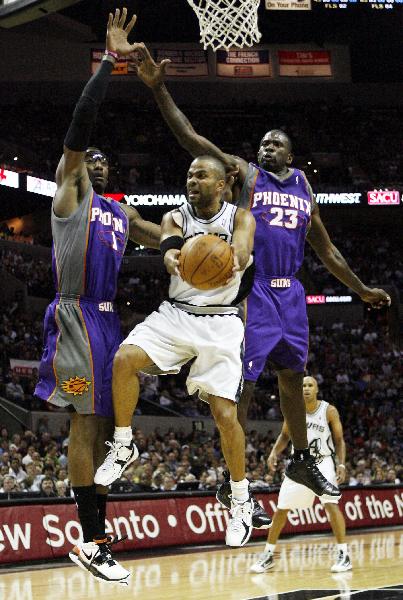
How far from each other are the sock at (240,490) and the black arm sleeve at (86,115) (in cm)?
230

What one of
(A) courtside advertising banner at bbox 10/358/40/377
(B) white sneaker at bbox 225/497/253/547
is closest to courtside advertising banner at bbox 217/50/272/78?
(A) courtside advertising banner at bbox 10/358/40/377

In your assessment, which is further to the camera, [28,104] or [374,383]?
[28,104]

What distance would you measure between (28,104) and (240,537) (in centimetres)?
2808

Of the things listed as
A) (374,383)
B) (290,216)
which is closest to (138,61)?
(290,216)

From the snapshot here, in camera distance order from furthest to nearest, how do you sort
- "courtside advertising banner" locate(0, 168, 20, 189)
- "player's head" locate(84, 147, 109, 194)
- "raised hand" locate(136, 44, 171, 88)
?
"courtside advertising banner" locate(0, 168, 20, 189) < "player's head" locate(84, 147, 109, 194) < "raised hand" locate(136, 44, 171, 88)

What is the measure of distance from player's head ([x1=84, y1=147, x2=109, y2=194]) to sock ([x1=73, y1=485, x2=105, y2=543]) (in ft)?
6.68

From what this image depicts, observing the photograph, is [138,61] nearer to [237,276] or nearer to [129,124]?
[237,276]

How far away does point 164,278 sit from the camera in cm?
3036

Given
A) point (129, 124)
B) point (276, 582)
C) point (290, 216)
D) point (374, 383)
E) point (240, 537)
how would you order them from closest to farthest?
point (240, 537), point (290, 216), point (276, 582), point (374, 383), point (129, 124)

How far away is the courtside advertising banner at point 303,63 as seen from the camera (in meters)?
34.1

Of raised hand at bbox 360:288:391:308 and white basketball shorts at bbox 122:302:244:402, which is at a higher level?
raised hand at bbox 360:288:391:308

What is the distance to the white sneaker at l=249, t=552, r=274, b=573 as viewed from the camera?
9.90 m

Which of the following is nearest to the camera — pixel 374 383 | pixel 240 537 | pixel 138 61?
pixel 240 537

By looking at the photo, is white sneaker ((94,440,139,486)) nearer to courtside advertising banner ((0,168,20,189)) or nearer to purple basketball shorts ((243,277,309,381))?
purple basketball shorts ((243,277,309,381))
